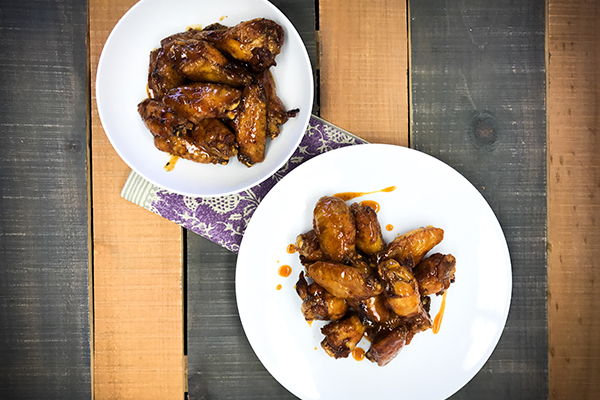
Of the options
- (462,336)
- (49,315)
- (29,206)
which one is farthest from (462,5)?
(49,315)

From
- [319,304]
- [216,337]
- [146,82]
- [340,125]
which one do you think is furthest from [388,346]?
[146,82]

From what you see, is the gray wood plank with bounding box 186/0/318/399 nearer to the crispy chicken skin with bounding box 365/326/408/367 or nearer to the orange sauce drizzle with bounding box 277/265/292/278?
the orange sauce drizzle with bounding box 277/265/292/278

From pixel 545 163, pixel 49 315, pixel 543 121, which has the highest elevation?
pixel 543 121

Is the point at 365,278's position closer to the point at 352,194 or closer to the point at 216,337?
the point at 352,194

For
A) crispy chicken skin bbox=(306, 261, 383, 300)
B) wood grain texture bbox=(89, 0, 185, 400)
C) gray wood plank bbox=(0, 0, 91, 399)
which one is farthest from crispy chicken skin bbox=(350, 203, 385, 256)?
gray wood plank bbox=(0, 0, 91, 399)

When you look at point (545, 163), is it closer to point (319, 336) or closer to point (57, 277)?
point (319, 336)

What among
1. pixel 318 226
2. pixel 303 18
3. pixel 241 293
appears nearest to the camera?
pixel 318 226
